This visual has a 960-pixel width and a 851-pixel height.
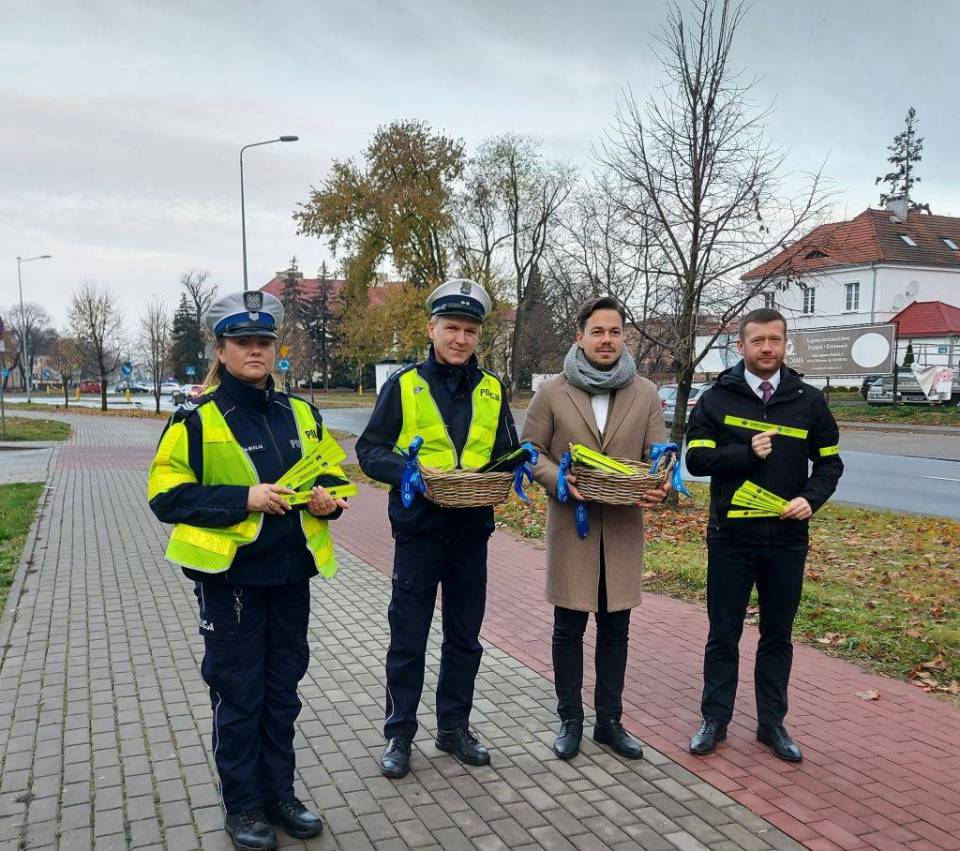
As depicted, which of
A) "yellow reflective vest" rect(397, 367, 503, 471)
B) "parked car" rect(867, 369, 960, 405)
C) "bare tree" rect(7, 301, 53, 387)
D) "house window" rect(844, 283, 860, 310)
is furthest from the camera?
"bare tree" rect(7, 301, 53, 387)

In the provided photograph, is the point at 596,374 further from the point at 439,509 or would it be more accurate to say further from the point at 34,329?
the point at 34,329

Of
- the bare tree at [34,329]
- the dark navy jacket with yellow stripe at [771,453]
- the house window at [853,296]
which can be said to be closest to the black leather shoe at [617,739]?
the dark navy jacket with yellow stripe at [771,453]

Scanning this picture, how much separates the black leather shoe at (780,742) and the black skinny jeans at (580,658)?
0.74 metres

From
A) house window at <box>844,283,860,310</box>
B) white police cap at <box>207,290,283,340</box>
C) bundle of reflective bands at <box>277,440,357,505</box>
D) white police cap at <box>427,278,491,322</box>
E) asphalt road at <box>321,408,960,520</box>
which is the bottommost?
asphalt road at <box>321,408,960,520</box>

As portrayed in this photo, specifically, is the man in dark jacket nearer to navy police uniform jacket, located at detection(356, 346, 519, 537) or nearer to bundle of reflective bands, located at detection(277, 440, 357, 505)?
navy police uniform jacket, located at detection(356, 346, 519, 537)

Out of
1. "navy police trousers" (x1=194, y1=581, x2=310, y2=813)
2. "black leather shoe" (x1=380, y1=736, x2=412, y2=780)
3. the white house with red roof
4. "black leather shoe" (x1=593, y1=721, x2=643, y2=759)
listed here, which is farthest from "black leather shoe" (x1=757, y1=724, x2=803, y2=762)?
the white house with red roof

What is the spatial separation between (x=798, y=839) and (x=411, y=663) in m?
1.80

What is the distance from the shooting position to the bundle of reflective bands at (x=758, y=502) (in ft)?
12.7

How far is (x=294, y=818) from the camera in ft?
10.8

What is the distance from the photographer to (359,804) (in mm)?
3555

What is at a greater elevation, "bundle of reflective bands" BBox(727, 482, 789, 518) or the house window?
the house window

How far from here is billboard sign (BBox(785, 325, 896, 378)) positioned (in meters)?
30.0

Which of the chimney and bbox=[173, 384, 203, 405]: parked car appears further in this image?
the chimney

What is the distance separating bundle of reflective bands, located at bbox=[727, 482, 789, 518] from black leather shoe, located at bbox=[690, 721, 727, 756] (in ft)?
3.63
